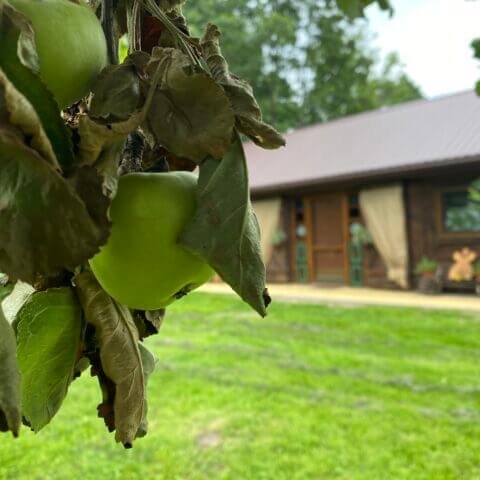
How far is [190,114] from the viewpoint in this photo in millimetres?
555

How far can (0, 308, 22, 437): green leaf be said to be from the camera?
18.8 inches

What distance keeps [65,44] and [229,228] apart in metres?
0.23

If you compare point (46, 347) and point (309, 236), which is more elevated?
point (309, 236)

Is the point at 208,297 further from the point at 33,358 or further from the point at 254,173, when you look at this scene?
the point at 33,358

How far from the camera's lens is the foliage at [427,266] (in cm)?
1105

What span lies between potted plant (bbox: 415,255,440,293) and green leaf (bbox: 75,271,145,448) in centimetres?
1100

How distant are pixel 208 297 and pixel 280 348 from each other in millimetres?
4977

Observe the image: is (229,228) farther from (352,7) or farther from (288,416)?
(288,416)

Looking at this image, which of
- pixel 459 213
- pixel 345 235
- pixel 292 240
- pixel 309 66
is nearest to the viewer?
pixel 459 213

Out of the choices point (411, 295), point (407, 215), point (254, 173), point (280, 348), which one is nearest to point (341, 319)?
point (280, 348)

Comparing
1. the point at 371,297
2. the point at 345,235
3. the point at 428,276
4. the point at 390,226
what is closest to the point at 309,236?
the point at 345,235

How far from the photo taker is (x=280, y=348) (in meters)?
6.53

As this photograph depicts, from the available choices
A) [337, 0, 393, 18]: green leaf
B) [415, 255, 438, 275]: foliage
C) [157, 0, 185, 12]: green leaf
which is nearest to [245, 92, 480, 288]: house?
[415, 255, 438, 275]: foliage

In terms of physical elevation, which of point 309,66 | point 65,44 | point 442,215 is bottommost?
point 65,44
